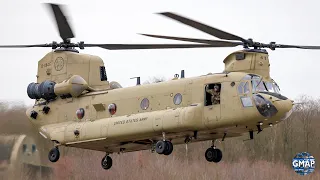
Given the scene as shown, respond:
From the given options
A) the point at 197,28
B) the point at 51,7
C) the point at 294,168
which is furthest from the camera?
the point at 294,168

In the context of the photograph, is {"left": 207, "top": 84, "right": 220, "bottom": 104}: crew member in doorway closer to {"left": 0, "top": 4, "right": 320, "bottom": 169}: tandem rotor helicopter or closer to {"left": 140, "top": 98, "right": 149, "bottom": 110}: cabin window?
{"left": 0, "top": 4, "right": 320, "bottom": 169}: tandem rotor helicopter

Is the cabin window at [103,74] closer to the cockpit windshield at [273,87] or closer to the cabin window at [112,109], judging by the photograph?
the cabin window at [112,109]

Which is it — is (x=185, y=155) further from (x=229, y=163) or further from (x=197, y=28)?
(x=197, y=28)

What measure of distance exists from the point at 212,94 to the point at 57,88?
6.39m

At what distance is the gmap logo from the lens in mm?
47250

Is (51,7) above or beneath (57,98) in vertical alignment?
above

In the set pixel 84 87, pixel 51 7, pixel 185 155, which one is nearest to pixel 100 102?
pixel 84 87

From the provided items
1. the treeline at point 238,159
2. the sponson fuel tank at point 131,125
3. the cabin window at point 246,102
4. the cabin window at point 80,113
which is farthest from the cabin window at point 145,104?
the treeline at point 238,159

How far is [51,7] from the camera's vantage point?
33.3 m

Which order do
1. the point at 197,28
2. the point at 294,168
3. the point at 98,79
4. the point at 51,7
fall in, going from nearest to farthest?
the point at 197,28 < the point at 51,7 < the point at 98,79 < the point at 294,168

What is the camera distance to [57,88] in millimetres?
35031

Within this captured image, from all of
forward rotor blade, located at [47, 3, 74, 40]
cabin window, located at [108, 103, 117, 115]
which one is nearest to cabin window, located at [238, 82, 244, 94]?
cabin window, located at [108, 103, 117, 115]

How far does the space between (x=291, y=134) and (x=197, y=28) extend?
20320mm

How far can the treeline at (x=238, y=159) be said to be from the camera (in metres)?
47.5
